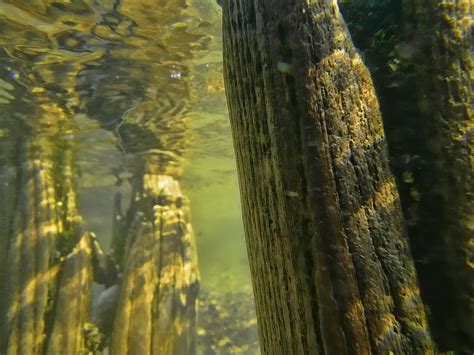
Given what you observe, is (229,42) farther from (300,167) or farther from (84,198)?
(84,198)

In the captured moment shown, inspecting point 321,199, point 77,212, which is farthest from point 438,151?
point 77,212

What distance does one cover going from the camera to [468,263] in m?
2.17

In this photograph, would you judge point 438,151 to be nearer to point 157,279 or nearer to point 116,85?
point 157,279

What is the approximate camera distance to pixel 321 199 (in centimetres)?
217

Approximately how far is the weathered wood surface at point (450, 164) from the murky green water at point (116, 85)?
230 inches

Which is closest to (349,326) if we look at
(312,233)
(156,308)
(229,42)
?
(312,233)

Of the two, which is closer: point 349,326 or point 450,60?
point 349,326

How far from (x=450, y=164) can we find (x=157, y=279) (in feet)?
28.2

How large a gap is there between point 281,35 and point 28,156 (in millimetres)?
11710

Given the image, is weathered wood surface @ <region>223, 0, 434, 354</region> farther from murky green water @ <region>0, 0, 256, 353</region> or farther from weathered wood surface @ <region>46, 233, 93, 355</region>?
weathered wood surface @ <region>46, 233, 93, 355</region>

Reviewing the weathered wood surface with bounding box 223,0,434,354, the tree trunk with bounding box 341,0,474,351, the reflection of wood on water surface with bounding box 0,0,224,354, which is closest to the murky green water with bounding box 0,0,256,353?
the reflection of wood on water surface with bounding box 0,0,224,354

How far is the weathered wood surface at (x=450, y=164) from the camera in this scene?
2.18 m

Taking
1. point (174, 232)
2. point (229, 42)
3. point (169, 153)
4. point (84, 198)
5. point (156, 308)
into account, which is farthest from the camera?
point (84, 198)

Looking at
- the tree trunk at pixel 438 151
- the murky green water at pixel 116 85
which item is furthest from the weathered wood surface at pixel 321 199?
the murky green water at pixel 116 85
